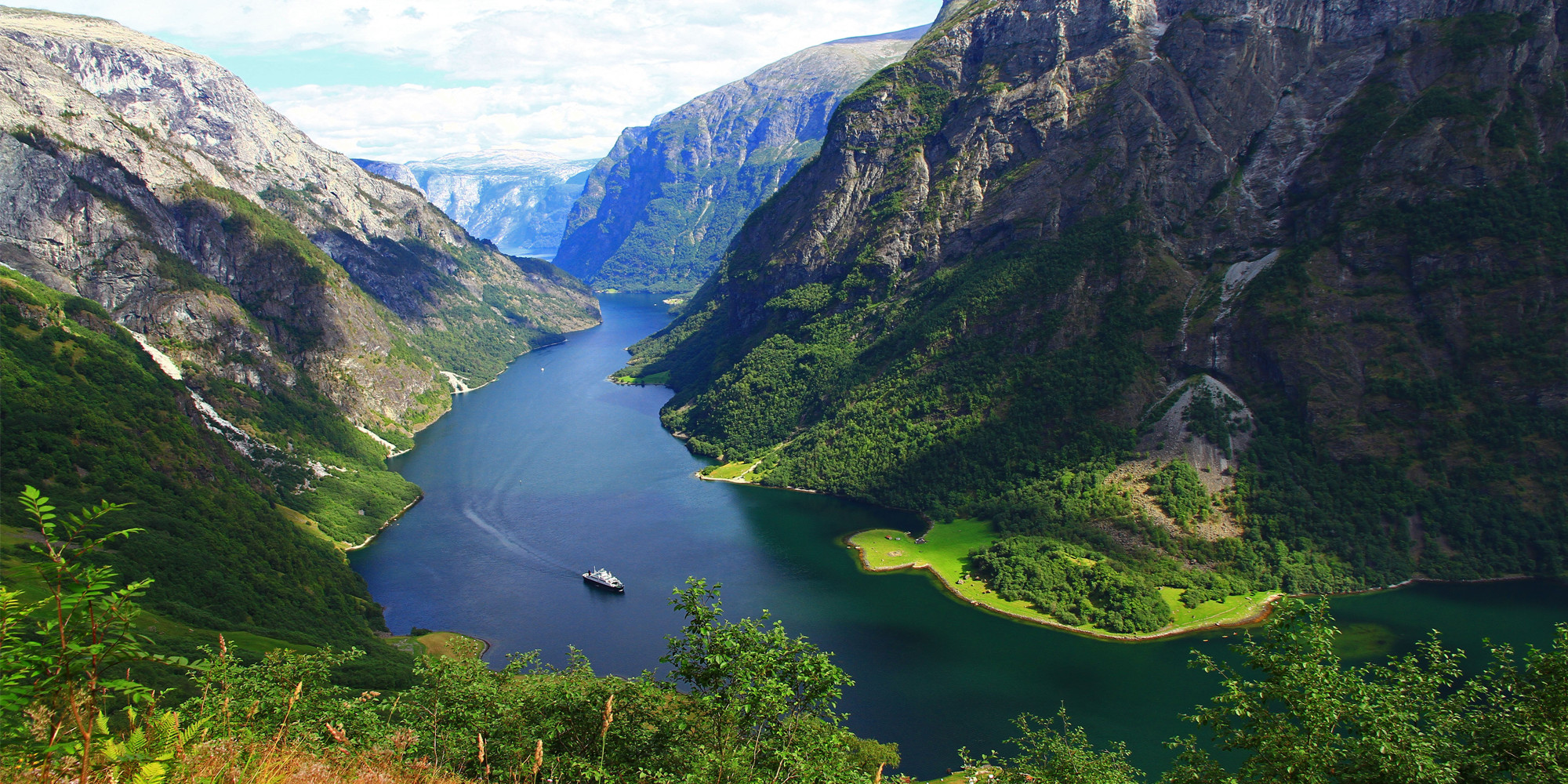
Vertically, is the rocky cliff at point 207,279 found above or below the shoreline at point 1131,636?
above

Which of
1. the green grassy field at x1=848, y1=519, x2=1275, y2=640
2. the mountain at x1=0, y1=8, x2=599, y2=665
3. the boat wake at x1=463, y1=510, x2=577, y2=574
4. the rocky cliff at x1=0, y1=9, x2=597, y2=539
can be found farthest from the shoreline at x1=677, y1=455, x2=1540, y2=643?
the rocky cliff at x1=0, y1=9, x2=597, y2=539

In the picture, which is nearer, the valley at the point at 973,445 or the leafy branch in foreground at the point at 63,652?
the leafy branch in foreground at the point at 63,652

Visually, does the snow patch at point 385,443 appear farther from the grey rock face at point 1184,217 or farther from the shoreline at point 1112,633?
the shoreline at point 1112,633

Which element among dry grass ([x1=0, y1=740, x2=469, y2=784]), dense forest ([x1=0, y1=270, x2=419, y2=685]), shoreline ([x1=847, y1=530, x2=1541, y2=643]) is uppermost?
dry grass ([x1=0, y1=740, x2=469, y2=784])

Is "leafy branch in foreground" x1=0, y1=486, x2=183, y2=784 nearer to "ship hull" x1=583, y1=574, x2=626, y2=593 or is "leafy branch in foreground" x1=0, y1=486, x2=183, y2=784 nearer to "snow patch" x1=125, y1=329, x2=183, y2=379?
"ship hull" x1=583, y1=574, x2=626, y2=593

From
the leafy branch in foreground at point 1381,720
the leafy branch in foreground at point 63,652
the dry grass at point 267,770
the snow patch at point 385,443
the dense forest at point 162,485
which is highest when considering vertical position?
the leafy branch in foreground at point 63,652

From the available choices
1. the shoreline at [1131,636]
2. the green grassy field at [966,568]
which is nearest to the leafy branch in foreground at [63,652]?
the shoreline at [1131,636]

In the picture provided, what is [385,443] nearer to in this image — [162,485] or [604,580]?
[162,485]
